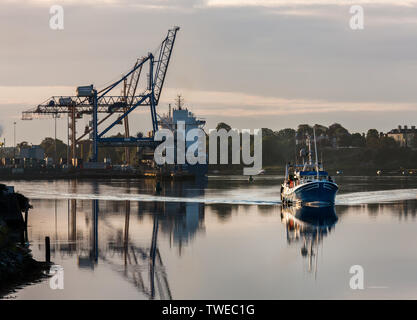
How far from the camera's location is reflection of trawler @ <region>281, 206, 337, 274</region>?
2011 inches

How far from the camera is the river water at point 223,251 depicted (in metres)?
37.4

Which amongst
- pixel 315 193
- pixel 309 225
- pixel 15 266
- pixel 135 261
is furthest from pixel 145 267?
pixel 315 193

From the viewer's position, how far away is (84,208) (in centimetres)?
8575

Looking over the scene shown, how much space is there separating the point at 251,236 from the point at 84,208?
104 feet

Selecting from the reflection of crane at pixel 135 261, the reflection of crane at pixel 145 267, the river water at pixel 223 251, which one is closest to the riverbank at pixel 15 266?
A: the river water at pixel 223 251

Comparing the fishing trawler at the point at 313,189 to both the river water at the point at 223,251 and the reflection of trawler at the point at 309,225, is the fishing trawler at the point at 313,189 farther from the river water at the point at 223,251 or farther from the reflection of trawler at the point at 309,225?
the river water at the point at 223,251

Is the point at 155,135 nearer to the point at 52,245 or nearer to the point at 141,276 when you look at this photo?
the point at 52,245

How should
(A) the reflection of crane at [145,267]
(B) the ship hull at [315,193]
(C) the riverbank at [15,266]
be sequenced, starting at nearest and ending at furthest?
(C) the riverbank at [15,266] < (A) the reflection of crane at [145,267] < (B) the ship hull at [315,193]

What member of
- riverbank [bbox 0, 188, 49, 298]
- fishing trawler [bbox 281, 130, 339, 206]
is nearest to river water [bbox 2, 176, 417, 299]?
riverbank [bbox 0, 188, 49, 298]

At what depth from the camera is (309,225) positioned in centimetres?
6594

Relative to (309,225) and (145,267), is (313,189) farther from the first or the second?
(145,267)

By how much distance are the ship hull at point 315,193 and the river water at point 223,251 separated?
1.81 meters

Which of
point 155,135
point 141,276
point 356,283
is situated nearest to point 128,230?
point 141,276
